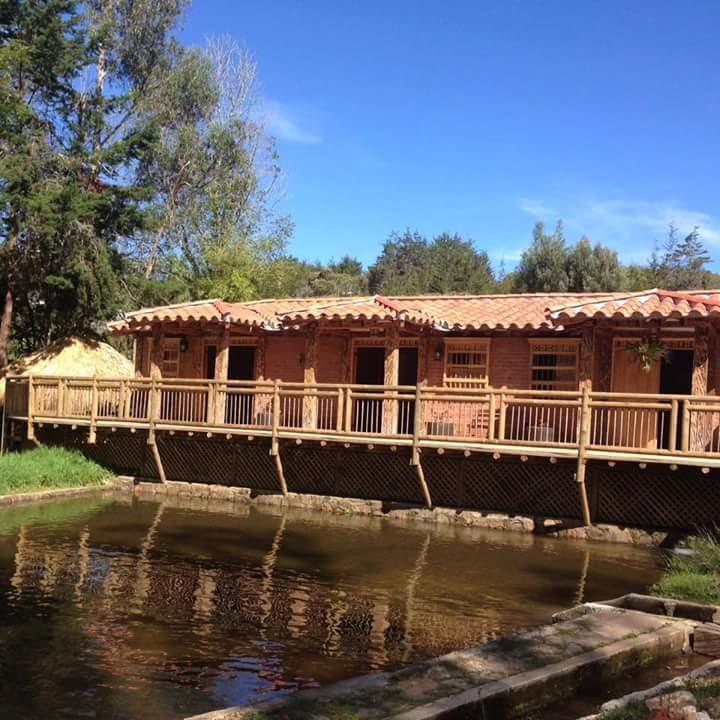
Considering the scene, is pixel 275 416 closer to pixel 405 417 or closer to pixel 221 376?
pixel 221 376

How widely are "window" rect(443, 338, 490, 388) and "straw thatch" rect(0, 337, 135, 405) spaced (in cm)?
1043

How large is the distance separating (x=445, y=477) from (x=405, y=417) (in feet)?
5.09

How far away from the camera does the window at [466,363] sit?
19031 millimetres

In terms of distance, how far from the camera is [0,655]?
27.0 ft

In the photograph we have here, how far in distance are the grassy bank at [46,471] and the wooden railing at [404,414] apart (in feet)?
3.19

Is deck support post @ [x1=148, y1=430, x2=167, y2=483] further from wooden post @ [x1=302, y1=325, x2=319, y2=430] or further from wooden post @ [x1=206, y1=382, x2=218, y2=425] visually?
wooden post @ [x1=302, y1=325, x2=319, y2=430]

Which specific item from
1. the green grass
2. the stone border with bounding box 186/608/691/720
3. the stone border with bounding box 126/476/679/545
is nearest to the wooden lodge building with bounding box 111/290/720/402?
the stone border with bounding box 126/476/679/545

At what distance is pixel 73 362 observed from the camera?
24.2 metres

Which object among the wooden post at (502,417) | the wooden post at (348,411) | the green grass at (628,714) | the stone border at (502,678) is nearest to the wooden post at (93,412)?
the wooden post at (348,411)

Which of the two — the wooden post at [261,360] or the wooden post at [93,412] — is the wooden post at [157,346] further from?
the wooden post at [261,360]

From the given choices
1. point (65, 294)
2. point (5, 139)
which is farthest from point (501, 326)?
point (5, 139)

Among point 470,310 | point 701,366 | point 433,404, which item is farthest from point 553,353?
point 701,366

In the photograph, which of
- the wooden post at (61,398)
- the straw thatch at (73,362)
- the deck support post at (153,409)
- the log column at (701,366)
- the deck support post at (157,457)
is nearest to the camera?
the log column at (701,366)

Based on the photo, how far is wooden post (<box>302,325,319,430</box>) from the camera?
58.4ft
